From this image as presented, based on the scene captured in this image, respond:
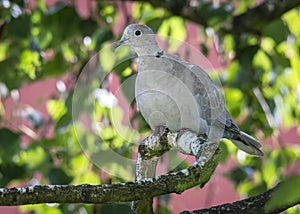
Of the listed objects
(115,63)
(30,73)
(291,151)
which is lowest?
(291,151)

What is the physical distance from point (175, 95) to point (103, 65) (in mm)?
724

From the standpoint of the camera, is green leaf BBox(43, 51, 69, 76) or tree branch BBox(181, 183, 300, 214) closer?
tree branch BBox(181, 183, 300, 214)

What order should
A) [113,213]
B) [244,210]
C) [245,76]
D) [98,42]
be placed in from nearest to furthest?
[244,210] < [113,213] < [98,42] < [245,76]

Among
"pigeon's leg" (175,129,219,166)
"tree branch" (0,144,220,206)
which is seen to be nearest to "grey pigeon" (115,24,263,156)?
"pigeon's leg" (175,129,219,166)

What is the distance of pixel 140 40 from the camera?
1.41 m

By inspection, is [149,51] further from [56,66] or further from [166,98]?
[56,66]

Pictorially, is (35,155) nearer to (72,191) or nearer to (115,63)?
(115,63)

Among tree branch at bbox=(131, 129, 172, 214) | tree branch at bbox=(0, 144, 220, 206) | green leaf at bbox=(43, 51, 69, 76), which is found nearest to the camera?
tree branch at bbox=(0, 144, 220, 206)

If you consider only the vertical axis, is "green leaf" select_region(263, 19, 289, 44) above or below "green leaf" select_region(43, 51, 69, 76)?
below

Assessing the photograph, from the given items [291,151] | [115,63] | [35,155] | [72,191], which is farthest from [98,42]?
[72,191]

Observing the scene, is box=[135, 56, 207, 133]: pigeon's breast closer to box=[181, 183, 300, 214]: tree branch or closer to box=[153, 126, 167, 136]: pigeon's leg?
box=[153, 126, 167, 136]: pigeon's leg

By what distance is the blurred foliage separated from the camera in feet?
6.60

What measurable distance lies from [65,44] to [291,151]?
0.83 m

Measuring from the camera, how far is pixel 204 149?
3.29ft
